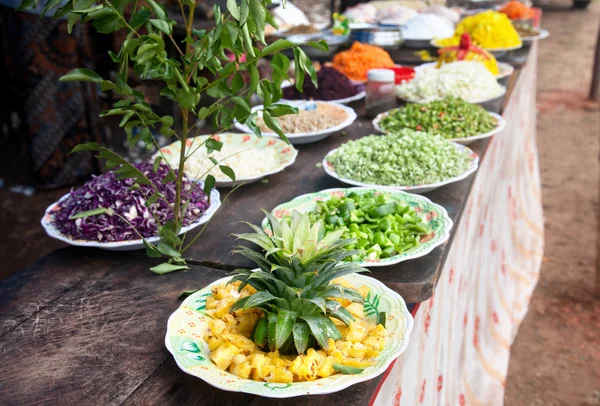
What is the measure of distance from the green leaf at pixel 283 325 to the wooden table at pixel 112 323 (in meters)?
0.12

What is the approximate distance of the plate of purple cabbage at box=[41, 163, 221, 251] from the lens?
1.70 metres

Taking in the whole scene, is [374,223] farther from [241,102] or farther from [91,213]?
[91,213]

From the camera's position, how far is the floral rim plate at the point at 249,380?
3.43 feet

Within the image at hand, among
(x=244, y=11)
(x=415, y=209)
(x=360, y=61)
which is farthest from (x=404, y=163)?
(x=360, y=61)

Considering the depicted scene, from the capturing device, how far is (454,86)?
9.86ft

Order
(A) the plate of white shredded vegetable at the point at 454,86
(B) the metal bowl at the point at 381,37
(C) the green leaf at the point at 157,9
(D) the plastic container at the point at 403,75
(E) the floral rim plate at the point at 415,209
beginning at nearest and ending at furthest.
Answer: (C) the green leaf at the point at 157,9 → (E) the floral rim plate at the point at 415,209 → (A) the plate of white shredded vegetable at the point at 454,86 → (D) the plastic container at the point at 403,75 → (B) the metal bowl at the point at 381,37

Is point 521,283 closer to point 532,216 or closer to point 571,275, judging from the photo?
point 571,275

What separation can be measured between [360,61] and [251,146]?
4.50 feet

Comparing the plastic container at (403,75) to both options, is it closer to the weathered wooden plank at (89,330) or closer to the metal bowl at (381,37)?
the metal bowl at (381,37)

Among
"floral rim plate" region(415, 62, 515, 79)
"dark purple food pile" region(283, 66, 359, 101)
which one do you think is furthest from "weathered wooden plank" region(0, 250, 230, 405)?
"floral rim plate" region(415, 62, 515, 79)

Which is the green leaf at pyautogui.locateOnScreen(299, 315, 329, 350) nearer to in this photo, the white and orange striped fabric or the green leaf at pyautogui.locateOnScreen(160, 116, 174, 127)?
the white and orange striped fabric

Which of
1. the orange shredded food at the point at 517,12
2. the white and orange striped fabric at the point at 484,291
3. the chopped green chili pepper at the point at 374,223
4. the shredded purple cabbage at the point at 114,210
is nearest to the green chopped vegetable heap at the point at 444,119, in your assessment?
the white and orange striped fabric at the point at 484,291

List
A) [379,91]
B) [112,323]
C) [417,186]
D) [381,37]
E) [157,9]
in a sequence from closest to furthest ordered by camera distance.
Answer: [157,9]
[112,323]
[417,186]
[379,91]
[381,37]

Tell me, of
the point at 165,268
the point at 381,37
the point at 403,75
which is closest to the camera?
the point at 165,268
